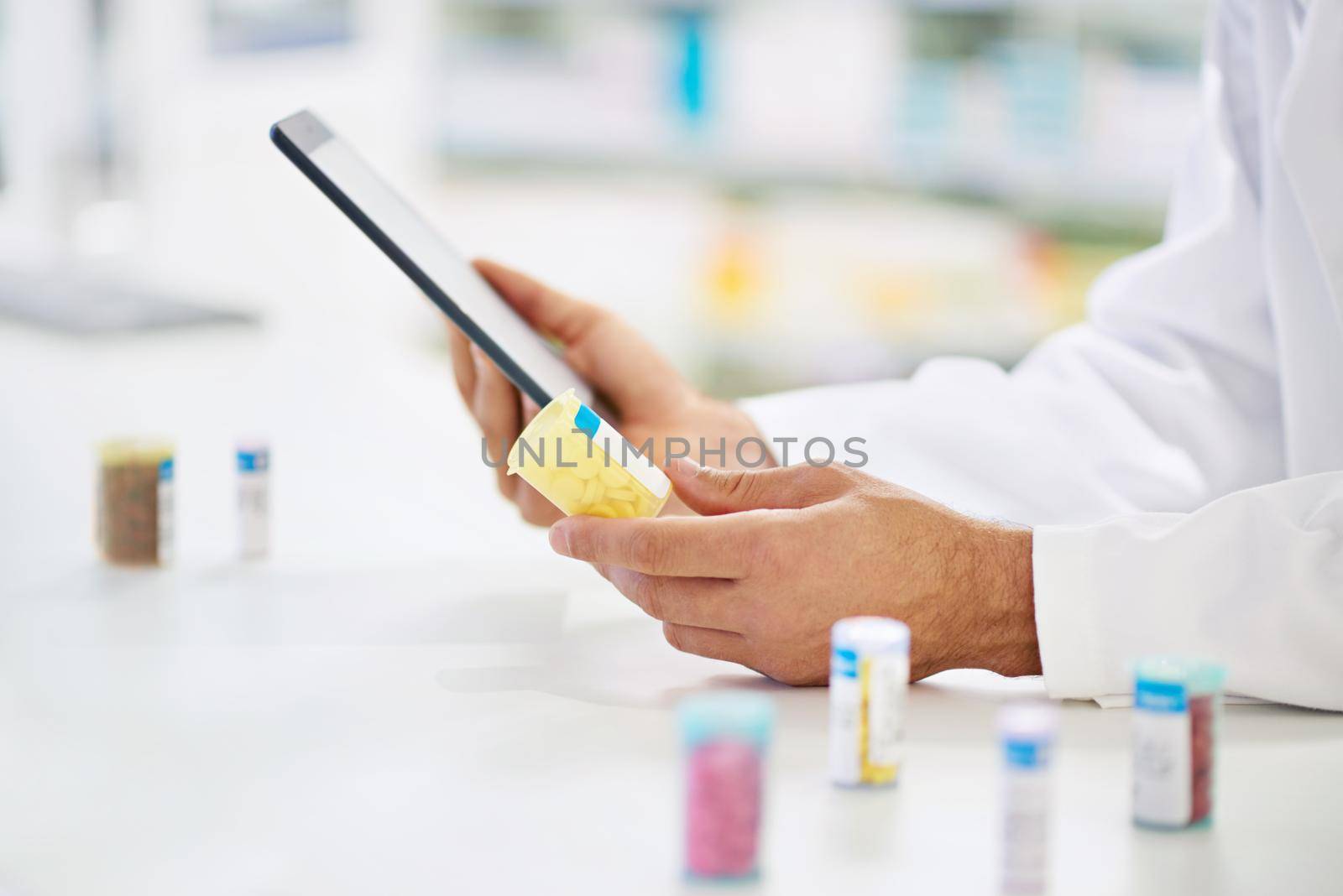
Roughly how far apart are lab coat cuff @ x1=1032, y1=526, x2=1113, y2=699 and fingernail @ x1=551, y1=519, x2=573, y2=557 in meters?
0.31

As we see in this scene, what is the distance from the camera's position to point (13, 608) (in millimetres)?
1106

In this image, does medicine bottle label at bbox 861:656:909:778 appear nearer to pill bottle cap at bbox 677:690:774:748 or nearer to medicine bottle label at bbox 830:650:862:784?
medicine bottle label at bbox 830:650:862:784

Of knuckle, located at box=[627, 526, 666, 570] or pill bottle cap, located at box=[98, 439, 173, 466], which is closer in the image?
knuckle, located at box=[627, 526, 666, 570]

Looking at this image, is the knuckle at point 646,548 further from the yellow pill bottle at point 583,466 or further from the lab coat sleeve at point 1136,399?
the lab coat sleeve at point 1136,399

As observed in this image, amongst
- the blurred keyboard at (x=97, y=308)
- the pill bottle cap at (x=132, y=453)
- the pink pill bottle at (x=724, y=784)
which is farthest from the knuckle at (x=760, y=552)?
the blurred keyboard at (x=97, y=308)

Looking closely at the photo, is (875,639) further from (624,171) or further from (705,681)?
(624,171)

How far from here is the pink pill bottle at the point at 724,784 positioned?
600mm

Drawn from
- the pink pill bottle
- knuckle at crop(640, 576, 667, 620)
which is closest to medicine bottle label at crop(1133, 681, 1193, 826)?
the pink pill bottle

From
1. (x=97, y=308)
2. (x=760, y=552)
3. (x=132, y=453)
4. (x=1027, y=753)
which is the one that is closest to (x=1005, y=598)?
(x=760, y=552)

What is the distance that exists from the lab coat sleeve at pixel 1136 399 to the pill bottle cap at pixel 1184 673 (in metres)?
0.47

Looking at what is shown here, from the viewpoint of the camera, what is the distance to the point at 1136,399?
1.29 meters

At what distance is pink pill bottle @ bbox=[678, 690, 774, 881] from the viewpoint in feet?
1.97

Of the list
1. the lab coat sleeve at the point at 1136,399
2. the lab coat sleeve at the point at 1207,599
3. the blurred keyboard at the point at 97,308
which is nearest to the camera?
the lab coat sleeve at the point at 1207,599

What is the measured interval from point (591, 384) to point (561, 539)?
0.57 m
